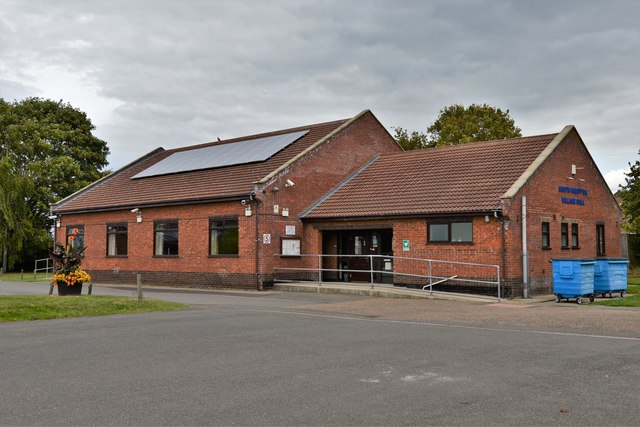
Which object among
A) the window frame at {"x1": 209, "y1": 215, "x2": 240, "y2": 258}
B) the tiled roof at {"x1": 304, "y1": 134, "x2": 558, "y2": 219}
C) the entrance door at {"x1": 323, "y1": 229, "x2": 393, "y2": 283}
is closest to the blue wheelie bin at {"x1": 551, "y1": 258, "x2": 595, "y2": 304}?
the tiled roof at {"x1": 304, "y1": 134, "x2": 558, "y2": 219}

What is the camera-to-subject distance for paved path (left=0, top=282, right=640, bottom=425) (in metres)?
6.19

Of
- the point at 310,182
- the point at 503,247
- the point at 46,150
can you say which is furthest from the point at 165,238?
the point at 46,150

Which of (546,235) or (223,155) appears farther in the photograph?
(223,155)

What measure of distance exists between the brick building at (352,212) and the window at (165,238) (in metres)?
0.06

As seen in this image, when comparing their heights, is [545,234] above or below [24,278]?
above

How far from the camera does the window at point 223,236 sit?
988 inches

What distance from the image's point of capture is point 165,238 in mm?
27703

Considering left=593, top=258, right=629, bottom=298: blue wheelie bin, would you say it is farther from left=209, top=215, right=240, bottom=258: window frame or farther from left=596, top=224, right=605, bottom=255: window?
left=209, top=215, right=240, bottom=258: window frame

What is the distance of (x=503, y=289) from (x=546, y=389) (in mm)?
13774

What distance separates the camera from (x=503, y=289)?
67.4ft

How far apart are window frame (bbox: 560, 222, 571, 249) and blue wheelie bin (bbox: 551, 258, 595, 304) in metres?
4.51

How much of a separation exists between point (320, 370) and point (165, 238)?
20532mm

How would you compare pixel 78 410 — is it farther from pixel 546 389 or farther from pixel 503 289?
pixel 503 289

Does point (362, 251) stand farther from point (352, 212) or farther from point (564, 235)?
point (564, 235)
